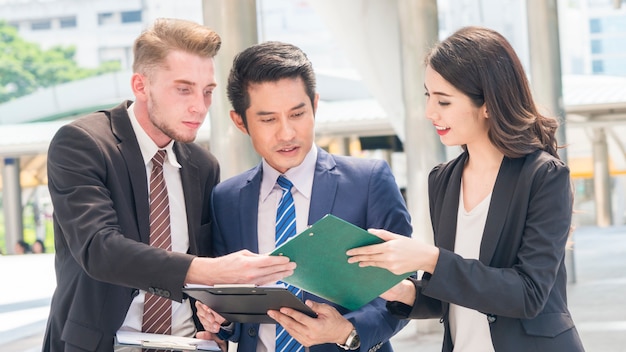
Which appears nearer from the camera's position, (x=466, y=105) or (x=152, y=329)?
(x=466, y=105)

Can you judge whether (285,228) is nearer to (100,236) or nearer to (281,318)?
(281,318)

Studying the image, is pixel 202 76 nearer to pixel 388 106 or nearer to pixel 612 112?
pixel 388 106

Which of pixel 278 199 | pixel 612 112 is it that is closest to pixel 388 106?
pixel 612 112

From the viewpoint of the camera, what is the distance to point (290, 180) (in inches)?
110

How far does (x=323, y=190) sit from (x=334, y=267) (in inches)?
19.5

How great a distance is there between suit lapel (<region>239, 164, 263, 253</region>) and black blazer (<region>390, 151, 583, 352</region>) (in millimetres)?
601

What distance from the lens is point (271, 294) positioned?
7.77 feet

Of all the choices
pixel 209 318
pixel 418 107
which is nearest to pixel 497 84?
pixel 209 318

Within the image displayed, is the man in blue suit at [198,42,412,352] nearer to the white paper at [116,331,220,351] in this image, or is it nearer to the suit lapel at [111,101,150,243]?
the white paper at [116,331,220,351]

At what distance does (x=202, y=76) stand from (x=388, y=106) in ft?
38.6

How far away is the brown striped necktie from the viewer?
2.71m

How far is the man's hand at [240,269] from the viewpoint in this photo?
2293mm

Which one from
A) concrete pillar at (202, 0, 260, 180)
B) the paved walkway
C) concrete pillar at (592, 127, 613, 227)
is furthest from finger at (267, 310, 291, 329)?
concrete pillar at (592, 127, 613, 227)

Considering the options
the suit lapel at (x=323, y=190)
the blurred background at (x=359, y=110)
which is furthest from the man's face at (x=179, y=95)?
the blurred background at (x=359, y=110)
